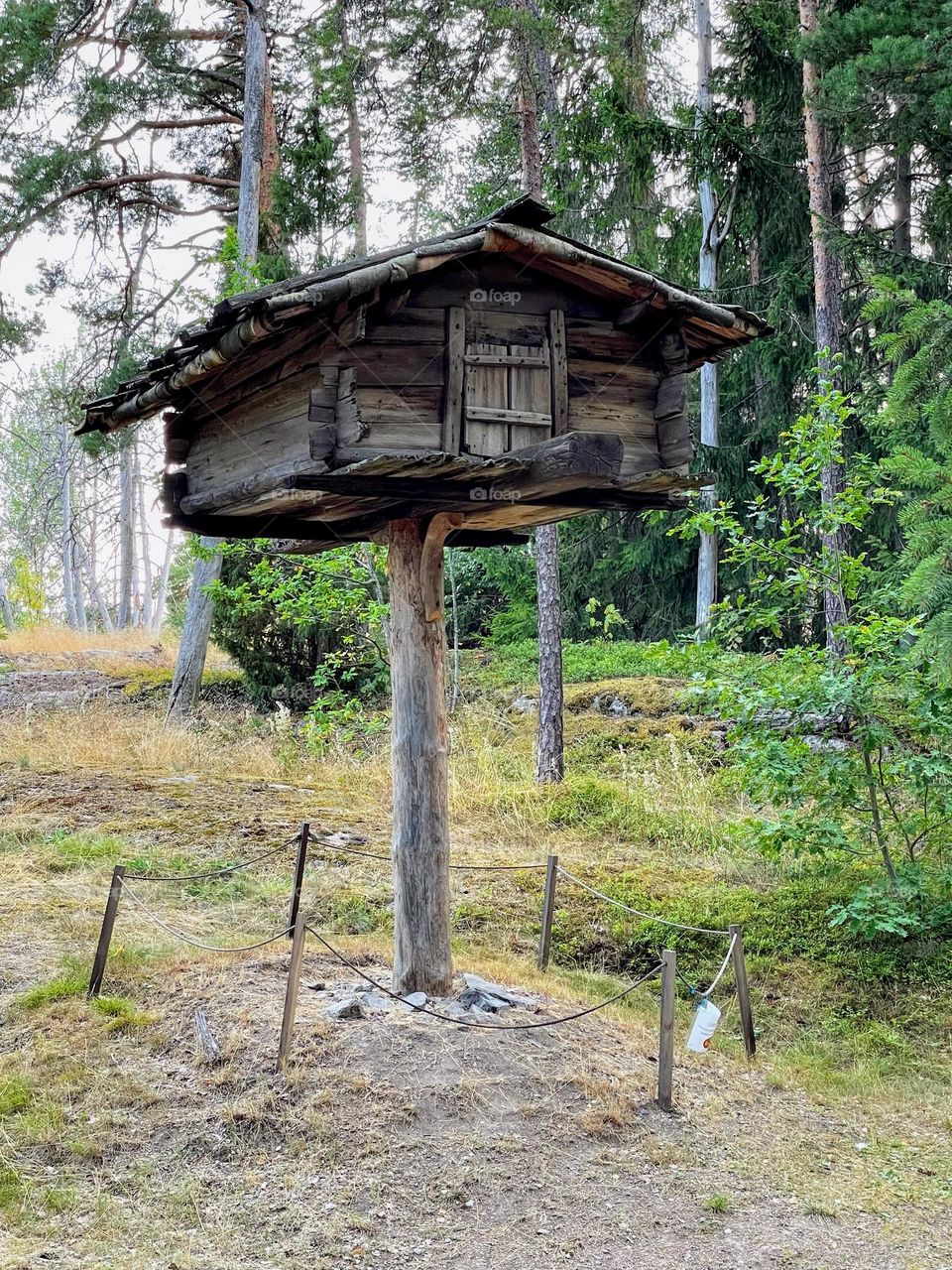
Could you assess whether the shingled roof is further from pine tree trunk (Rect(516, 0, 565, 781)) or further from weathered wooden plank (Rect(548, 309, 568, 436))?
pine tree trunk (Rect(516, 0, 565, 781))

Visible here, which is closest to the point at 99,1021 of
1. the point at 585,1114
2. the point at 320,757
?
the point at 585,1114

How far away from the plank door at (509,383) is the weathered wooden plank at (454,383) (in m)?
0.03

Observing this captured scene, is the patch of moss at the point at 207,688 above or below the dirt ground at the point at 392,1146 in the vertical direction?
above

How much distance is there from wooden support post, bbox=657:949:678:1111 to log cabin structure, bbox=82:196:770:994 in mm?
1394

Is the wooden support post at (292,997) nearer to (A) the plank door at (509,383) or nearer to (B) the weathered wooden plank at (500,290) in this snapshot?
(A) the plank door at (509,383)

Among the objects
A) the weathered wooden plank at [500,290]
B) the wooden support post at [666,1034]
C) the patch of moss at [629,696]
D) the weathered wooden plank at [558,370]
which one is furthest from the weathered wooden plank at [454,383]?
the patch of moss at [629,696]

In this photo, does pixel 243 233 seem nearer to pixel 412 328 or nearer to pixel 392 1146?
pixel 412 328

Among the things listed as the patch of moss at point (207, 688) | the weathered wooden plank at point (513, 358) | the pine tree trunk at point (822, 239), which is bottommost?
the patch of moss at point (207, 688)

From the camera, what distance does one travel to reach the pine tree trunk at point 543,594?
37.4 ft

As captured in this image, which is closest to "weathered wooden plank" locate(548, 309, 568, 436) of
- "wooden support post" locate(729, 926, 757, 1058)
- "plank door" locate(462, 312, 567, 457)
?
"plank door" locate(462, 312, 567, 457)

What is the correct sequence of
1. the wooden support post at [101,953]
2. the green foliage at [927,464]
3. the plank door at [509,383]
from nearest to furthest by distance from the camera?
the green foliage at [927,464], the plank door at [509,383], the wooden support post at [101,953]

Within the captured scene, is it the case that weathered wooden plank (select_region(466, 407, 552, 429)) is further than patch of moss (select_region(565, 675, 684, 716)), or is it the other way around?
patch of moss (select_region(565, 675, 684, 716))

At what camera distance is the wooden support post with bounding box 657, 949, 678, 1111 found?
17.3 feet

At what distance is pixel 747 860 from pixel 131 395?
6.34 metres
